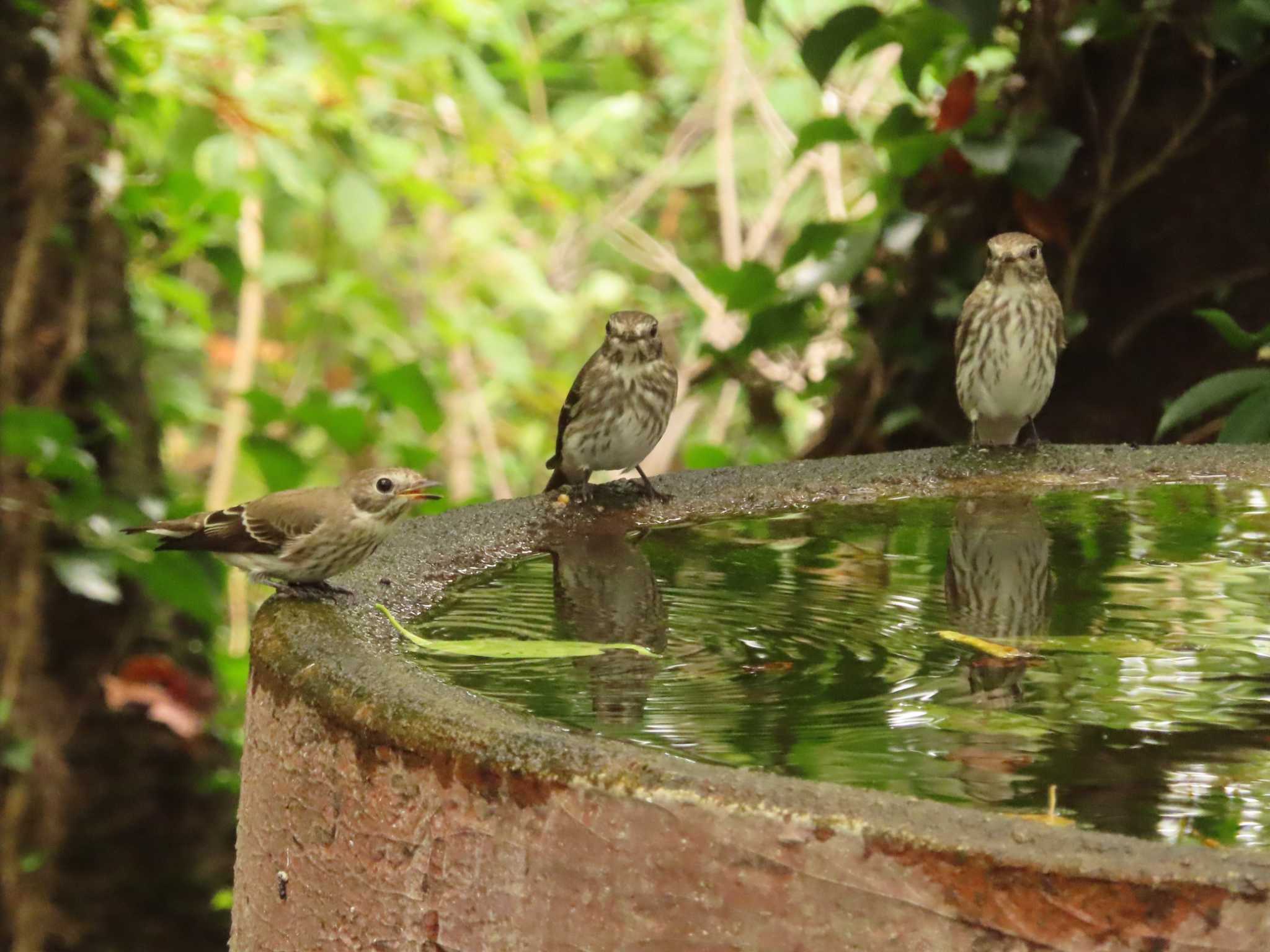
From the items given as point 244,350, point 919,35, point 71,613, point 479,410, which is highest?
point 919,35

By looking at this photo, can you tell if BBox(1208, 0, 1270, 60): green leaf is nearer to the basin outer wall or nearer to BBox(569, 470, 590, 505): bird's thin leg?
BBox(569, 470, 590, 505): bird's thin leg

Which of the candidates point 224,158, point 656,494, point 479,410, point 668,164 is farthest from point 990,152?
point 479,410

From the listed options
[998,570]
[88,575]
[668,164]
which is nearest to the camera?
[998,570]

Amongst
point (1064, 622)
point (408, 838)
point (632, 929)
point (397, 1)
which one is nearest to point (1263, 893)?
point (632, 929)

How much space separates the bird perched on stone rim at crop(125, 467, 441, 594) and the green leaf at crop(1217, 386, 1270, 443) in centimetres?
189

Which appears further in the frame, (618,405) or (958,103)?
(958,103)

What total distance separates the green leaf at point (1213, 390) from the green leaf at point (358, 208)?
2.89 m

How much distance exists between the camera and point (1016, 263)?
4.06m

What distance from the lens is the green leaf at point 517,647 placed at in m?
2.36

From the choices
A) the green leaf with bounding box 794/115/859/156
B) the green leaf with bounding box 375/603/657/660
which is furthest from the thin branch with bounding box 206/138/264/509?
the green leaf with bounding box 375/603/657/660

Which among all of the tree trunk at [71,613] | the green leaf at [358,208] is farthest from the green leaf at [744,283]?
the tree trunk at [71,613]

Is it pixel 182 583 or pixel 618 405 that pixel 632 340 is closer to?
pixel 618 405

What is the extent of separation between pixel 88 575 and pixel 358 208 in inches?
69.6

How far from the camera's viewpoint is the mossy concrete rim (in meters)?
1.41
